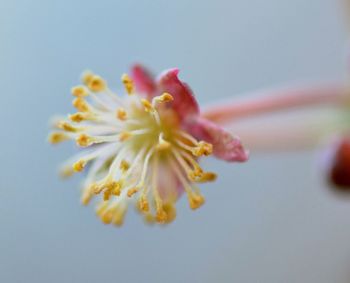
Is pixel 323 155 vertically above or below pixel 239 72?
below

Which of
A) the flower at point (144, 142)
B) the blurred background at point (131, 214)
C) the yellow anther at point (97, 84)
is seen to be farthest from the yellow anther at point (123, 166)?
the blurred background at point (131, 214)

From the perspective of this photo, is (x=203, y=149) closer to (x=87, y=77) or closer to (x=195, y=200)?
(x=195, y=200)

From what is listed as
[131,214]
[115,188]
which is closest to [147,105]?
[115,188]

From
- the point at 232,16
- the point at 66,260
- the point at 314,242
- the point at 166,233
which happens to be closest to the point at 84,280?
the point at 66,260

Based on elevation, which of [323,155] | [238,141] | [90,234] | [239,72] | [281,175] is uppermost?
[239,72]

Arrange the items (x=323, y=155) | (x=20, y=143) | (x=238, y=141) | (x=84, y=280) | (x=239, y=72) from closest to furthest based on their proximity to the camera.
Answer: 1. (x=238, y=141)
2. (x=323, y=155)
3. (x=84, y=280)
4. (x=20, y=143)
5. (x=239, y=72)

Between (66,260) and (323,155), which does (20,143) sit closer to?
(66,260)

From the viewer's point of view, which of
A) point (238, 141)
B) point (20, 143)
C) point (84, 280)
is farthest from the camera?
point (20, 143)
